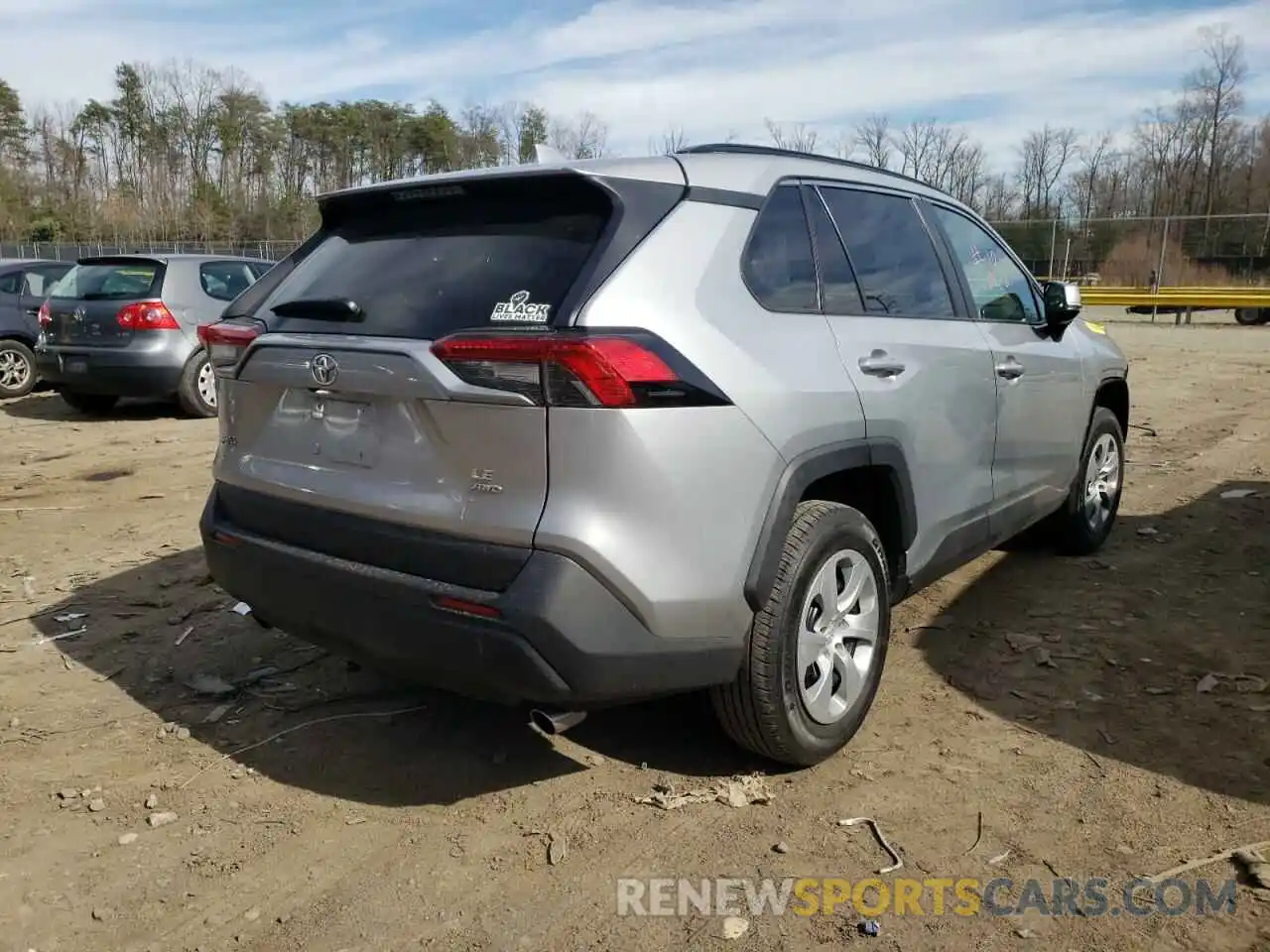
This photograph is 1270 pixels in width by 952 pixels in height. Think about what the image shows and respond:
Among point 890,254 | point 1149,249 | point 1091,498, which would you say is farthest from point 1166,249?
point 890,254

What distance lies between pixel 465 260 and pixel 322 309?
0.50 meters

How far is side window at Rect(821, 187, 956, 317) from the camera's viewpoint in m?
3.45

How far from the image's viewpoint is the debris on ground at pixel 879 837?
8.70 ft

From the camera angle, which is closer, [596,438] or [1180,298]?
[596,438]

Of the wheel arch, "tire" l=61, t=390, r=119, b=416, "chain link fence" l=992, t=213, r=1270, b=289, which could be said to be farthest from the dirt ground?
"chain link fence" l=992, t=213, r=1270, b=289

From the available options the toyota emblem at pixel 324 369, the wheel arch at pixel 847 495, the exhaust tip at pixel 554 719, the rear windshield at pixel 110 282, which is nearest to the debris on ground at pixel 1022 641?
the wheel arch at pixel 847 495

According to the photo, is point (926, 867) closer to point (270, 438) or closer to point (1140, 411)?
point (270, 438)

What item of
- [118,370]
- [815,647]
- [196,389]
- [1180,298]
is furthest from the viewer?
[1180,298]

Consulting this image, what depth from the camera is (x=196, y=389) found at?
9922mm

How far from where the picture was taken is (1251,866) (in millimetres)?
2605

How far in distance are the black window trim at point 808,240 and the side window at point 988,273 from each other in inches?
43.5

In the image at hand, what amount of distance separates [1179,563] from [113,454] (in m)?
7.86

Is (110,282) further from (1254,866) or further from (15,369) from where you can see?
(1254,866)

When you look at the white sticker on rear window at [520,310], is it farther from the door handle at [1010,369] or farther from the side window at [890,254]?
the door handle at [1010,369]
